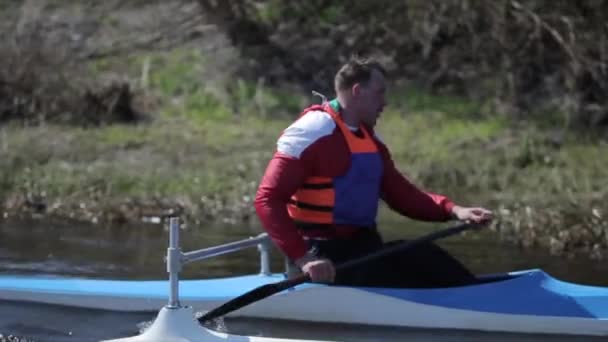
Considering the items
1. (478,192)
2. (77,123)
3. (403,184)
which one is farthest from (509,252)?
(77,123)

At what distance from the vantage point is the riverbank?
33.4ft

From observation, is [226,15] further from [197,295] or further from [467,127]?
[197,295]

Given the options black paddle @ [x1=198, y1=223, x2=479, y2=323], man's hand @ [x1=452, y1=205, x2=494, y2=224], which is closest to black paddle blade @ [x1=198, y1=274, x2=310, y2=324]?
black paddle @ [x1=198, y1=223, x2=479, y2=323]

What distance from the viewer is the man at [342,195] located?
5.45 metres

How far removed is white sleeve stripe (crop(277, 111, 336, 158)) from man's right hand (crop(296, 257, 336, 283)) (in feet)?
1.53

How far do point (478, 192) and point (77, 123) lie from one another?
14.2 feet

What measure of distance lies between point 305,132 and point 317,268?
617 mm

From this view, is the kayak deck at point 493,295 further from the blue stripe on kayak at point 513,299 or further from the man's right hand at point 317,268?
the man's right hand at point 317,268

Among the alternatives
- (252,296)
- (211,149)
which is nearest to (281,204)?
(252,296)

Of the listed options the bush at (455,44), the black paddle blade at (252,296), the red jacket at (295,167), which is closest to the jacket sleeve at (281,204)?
the red jacket at (295,167)

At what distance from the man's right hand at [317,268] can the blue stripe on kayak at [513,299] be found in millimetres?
390

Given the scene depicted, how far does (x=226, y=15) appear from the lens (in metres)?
14.6

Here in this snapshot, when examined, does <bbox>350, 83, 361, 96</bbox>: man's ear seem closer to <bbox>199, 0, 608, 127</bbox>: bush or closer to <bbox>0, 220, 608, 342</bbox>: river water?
<bbox>0, 220, 608, 342</bbox>: river water

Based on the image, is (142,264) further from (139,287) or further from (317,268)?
(317,268)
